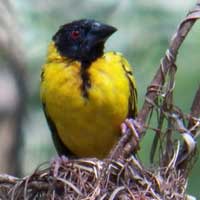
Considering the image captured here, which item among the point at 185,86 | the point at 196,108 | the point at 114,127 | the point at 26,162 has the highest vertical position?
the point at 196,108

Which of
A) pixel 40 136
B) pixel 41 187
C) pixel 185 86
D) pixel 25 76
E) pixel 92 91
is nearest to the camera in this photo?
pixel 41 187

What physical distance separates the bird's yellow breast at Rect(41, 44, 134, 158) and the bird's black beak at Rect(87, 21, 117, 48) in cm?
8

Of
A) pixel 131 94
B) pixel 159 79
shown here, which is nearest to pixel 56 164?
pixel 159 79

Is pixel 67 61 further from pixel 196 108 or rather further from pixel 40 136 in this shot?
pixel 40 136

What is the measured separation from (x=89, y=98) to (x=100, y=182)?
2.68 ft

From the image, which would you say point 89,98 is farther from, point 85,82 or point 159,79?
point 159,79

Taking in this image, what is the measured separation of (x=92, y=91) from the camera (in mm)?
3785

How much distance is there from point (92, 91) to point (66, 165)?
0.73 metres

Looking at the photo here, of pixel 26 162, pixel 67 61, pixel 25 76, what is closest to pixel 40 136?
pixel 26 162

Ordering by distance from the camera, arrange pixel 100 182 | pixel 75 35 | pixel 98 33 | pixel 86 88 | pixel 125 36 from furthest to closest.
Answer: pixel 125 36, pixel 75 35, pixel 98 33, pixel 86 88, pixel 100 182

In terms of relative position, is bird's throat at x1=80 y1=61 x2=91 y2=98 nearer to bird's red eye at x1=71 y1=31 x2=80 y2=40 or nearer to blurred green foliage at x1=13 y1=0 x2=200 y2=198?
bird's red eye at x1=71 y1=31 x2=80 y2=40

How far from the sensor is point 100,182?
3023 mm

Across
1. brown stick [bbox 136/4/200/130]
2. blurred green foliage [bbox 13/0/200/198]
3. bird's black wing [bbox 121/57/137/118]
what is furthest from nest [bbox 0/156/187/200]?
blurred green foliage [bbox 13/0/200/198]

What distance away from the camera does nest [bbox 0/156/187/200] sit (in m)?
3.03
